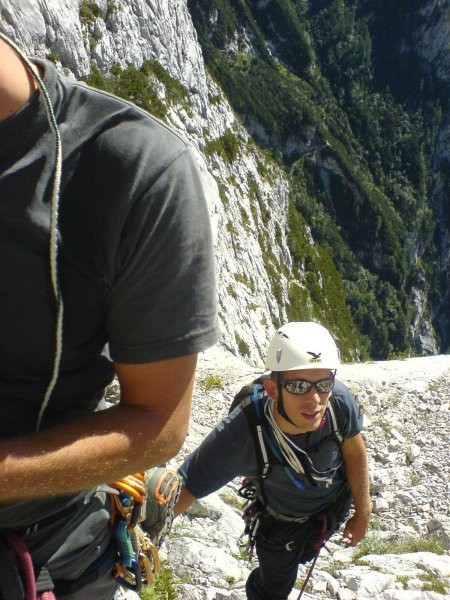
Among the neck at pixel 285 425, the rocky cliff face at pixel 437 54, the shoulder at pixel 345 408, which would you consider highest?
the rocky cliff face at pixel 437 54

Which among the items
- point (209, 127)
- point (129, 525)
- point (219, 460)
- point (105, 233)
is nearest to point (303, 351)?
point (219, 460)

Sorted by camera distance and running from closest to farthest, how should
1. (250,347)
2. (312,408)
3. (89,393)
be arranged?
(89,393) < (312,408) < (250,347)

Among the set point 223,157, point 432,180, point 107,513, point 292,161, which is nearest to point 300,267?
point 223,157

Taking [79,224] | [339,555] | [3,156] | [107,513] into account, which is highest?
[3,156]

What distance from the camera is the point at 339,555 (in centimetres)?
633

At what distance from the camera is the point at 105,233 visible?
129 centimetres

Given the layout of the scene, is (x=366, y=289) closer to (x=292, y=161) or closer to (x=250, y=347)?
(x=292, y=161)

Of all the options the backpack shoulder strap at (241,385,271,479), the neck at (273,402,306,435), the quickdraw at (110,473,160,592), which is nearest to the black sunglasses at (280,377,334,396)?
the neck at (273,402,306,435)

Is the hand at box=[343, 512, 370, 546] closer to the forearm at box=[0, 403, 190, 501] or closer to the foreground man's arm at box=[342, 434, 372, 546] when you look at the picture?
the foreground man's arm at box=[342, 434, 372, 546]

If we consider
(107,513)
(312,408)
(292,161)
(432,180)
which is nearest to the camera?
(107,513)

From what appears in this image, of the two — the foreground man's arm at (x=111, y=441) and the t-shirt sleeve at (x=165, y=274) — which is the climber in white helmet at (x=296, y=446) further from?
the t-shirt sleeve at (x=165, y=274)

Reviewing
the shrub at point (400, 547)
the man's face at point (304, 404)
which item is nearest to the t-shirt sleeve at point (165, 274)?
the man's face at point (304, 404)

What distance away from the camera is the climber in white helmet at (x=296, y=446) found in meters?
3.83

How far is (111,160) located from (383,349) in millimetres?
91019
